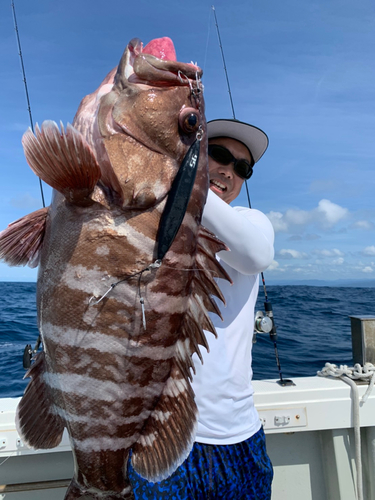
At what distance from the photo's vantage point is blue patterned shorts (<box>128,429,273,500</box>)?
1.78m

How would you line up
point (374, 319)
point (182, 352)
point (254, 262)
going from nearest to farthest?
point (182, 352)
point (254, 262)
point (374, 319)

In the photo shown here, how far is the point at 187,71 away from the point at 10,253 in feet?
3.38

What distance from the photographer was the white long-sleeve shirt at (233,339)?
5.55 ft

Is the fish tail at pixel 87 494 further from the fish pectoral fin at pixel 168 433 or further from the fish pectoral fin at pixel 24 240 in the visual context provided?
the fish pectoral fin at pixel 24 240

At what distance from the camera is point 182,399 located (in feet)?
5.46

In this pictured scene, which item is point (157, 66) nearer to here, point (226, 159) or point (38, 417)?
point (226, 159)

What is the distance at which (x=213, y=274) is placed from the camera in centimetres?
169

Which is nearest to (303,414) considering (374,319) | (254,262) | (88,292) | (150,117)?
(374,319)

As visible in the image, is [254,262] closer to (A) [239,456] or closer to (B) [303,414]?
(A) [239,456]

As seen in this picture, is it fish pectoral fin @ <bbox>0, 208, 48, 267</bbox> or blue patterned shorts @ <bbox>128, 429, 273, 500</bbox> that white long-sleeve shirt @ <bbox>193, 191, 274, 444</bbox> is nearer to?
blue patterned shorts @ <bbox>128, 429, 273, 500</bbox>

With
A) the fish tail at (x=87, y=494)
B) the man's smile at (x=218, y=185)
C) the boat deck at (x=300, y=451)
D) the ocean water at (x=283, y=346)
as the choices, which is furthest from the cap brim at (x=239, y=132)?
the ocean water at (x=283, y=346)

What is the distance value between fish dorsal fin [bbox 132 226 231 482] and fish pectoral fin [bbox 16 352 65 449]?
0.35 metres

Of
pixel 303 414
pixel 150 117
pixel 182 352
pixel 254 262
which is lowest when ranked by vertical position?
pixel 303 414

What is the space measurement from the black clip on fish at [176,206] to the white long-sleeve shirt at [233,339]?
0.76 ft
